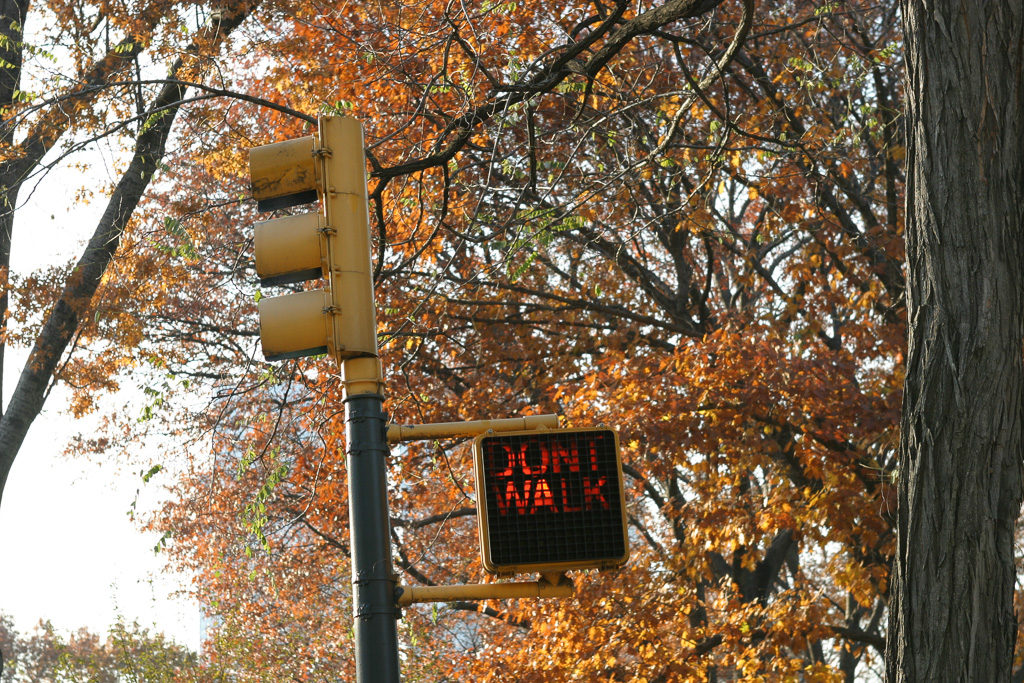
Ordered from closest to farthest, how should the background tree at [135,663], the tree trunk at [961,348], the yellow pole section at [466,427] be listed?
the yellow pole section at [466,427], the tree trunk at [961,348], the background tree at [135,663]

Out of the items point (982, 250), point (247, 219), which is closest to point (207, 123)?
point (247, 219)

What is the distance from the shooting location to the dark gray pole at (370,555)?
337cm

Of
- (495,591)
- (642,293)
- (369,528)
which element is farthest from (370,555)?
(642,293)

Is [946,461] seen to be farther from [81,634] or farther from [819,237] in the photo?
[81,634]

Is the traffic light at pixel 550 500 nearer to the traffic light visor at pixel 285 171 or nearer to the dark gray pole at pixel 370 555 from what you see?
the dark gray pole at pixel 370 555

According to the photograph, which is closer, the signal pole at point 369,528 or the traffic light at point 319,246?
the signal pole at point 369,528

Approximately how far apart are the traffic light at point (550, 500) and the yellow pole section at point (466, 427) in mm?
189

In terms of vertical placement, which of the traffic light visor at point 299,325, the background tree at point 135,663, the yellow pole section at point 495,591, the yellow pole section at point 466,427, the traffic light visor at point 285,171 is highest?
the traffic light visor at point 285,171

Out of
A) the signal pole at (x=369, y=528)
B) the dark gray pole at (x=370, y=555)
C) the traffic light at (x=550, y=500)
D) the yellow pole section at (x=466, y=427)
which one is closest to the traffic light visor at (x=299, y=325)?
the signal pole at (x=369, y=528)

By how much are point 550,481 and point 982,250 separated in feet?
9.35

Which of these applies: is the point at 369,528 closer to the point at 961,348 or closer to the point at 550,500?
the point at 550,500

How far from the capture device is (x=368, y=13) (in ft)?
41.9

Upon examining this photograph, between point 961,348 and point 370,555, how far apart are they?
3160 millimetres

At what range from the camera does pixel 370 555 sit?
11.4 feet
